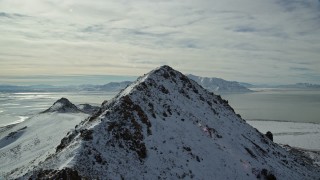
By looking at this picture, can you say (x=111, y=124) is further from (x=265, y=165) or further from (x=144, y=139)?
(x=265, y=165)

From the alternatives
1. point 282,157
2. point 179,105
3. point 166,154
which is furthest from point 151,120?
point 282,157

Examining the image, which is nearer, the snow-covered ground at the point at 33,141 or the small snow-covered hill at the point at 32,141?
the small snow-covered hill at the point at 32,141

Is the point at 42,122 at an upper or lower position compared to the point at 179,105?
lower

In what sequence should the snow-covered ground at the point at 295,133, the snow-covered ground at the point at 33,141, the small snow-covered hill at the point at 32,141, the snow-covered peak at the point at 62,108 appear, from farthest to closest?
the snow-covered peak at the point at 62,108, the snow-covered ground at the point at 295,133, the snow-covered ground at the point at 33,141, the small snow-covered hill at the point at 32,141

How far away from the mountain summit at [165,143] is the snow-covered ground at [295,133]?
130 feet

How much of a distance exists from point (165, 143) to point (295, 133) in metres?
82.2

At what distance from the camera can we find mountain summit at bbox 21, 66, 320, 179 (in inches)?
896

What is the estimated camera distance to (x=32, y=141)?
5803cm

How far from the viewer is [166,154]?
28234 millimetres

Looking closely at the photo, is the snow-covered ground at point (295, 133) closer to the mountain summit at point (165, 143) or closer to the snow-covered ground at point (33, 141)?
the mountain summit at point (165, 143)

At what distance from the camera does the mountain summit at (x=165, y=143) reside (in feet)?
74.7

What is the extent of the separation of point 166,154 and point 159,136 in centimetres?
241

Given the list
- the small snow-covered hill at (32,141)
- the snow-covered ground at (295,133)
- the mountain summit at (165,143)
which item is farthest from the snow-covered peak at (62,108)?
the snow-covered ground at (295,133)

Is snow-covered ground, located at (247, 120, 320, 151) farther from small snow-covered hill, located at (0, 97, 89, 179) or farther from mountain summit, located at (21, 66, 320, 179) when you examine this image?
small snow-covered hill, located at (0, 97, 89, 179)
